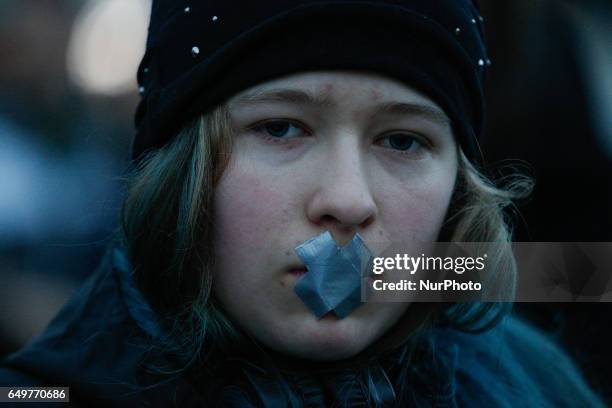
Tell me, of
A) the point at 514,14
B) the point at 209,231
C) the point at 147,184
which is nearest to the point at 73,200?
the point at 147,184

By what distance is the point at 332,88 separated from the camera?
3.89 feet

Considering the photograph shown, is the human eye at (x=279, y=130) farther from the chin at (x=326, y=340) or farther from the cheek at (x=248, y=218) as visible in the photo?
the chin at (x=326, y=340)

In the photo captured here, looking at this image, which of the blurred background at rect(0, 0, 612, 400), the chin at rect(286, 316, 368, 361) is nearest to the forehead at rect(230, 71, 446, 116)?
the chin at rect(286, 316, 368, 361)

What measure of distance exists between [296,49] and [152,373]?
68 centimetres

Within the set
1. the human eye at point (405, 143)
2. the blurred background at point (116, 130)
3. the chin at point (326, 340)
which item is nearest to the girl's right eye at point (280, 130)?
the human eye at point (405, 143)

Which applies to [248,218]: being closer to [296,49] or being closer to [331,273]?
[331,273]

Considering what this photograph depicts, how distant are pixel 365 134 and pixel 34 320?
1410mm

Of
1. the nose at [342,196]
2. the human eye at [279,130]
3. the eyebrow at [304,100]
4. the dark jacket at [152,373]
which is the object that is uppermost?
the eyebrow at [304,100]

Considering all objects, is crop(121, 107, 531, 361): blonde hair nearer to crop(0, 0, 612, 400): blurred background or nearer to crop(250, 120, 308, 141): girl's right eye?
crop(250, 120, 308, 141): girl's right eye

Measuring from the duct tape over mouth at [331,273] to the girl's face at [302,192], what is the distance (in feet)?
0.05

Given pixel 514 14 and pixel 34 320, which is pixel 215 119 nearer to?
pixel 34 320

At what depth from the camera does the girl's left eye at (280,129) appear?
122cm

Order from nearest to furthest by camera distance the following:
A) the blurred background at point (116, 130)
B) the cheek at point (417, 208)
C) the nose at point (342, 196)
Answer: the nose at point (342, 196) < the cheek at point (417, 208) < the blurred background at point (116, 130)

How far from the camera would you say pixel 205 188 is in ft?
4.04
